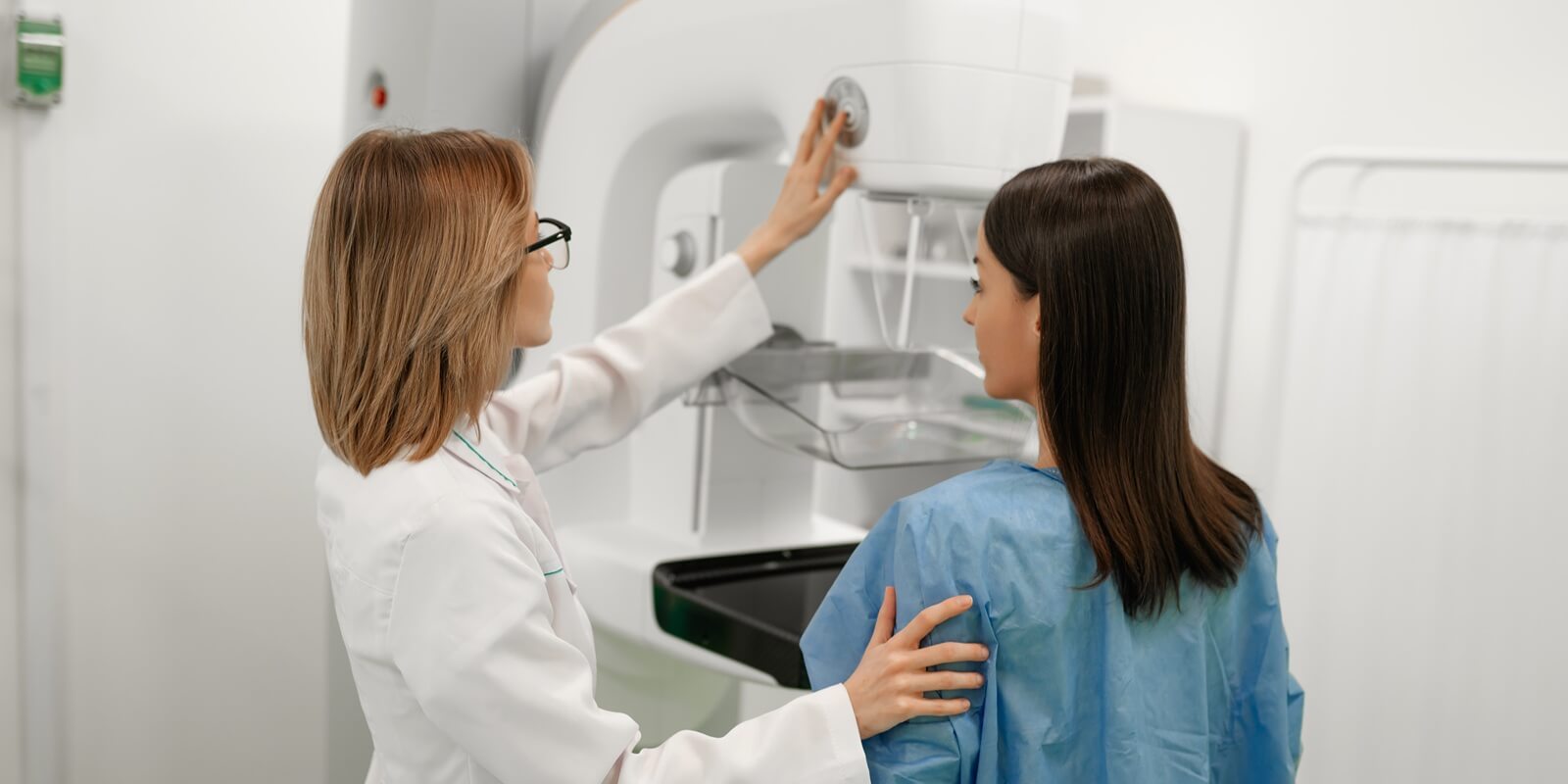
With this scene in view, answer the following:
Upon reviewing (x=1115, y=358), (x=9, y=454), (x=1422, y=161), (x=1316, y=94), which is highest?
(x=1316, y=94)

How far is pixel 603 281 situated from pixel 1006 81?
1.94ft

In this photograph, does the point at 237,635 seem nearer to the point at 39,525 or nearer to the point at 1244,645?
the point at 39,525

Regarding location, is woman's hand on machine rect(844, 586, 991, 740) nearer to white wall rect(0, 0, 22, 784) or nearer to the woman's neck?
the woman's neck

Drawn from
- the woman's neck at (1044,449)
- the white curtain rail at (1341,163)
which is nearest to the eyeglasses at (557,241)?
the woman's neck at (1044,449)

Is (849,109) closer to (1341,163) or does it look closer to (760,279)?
(760,279)

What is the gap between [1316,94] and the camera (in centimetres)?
254

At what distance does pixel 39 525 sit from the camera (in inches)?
64.6

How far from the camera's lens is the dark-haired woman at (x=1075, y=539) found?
90 centimetres

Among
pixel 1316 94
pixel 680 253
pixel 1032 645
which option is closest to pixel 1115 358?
pixel 1032 645

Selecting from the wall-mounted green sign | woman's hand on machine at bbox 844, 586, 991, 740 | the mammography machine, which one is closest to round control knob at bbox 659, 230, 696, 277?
the mammography machine

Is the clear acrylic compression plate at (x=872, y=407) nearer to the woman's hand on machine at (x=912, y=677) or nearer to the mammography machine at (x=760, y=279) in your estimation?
the mammography machine at (x=760, y=279)

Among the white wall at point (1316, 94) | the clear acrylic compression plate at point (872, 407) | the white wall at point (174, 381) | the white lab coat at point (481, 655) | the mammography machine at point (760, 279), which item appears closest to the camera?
the white lab coat at point (481, 655)

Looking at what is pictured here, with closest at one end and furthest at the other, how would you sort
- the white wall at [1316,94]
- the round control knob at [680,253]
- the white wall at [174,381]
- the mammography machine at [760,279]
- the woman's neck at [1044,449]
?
the woman's neck at [1044,449], the mammography machine at [760,279], the round control knob at [680,253], the white wall at [174,381], the white wall at [1316,94]

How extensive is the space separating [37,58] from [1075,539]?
4.51ft
